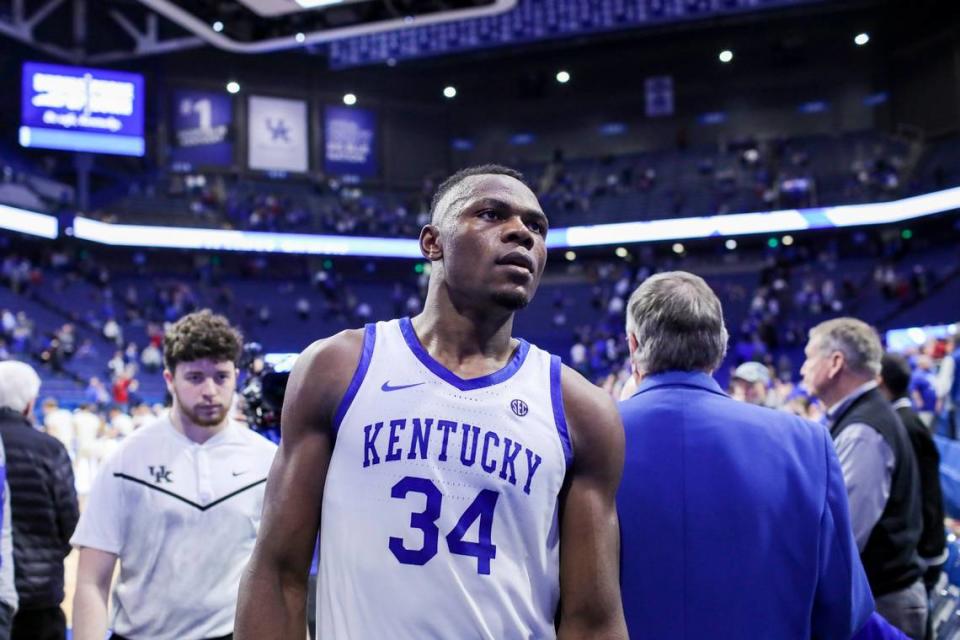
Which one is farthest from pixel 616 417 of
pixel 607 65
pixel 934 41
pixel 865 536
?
pixel 607 65

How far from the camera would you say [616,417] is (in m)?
2.04

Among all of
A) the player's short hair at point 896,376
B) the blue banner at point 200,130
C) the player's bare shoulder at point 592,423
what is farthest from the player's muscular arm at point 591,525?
the blue banner at point 200,130

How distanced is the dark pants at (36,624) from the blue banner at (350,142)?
31.7 metres

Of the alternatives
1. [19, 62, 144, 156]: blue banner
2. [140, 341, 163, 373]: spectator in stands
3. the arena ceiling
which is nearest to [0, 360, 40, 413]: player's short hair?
the arena ceiling

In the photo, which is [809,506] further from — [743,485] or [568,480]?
[568,480]

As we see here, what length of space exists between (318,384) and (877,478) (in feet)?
6.84

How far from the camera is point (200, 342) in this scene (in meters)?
3.13

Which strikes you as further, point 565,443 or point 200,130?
point 200,130

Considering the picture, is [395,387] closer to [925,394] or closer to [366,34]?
[925,394]

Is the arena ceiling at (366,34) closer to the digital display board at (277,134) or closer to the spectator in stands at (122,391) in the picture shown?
the digital display board at (277,134)

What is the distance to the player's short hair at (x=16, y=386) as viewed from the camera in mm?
4047

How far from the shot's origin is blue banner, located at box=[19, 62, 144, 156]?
90.9 ft

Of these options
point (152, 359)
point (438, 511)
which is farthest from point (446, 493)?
point (152, 359)

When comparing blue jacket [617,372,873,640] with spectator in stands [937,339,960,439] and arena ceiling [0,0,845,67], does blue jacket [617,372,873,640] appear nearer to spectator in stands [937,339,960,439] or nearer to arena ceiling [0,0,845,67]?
spectator in stands [937,339,960,439]
